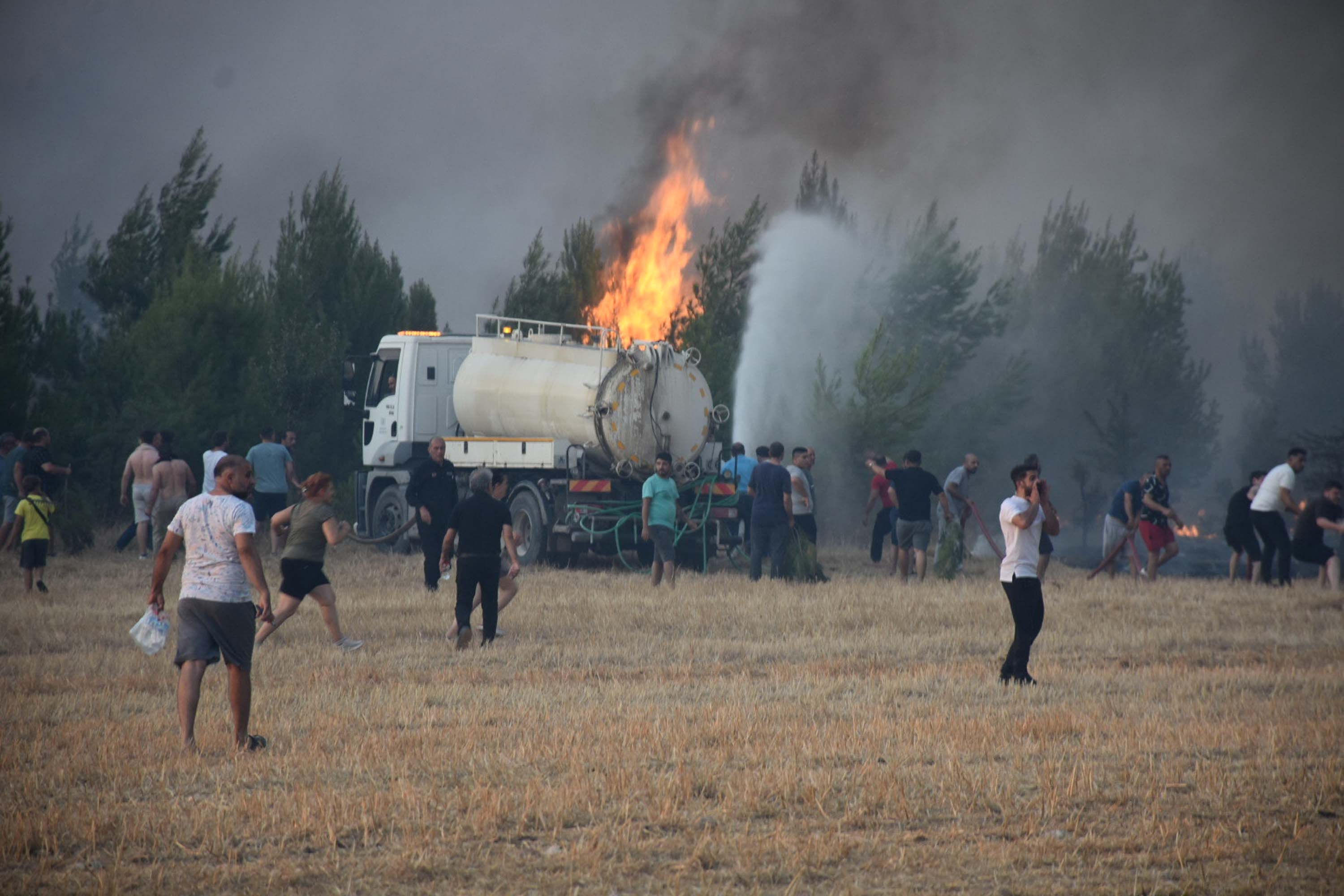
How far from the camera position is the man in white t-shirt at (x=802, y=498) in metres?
18.5

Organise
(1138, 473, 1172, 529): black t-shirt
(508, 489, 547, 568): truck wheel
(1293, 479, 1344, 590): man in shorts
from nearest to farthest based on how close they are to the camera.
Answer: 1. (1293, 479, 1344, 590): man in shorts
2. (1138, 473, 1172, 529): black t-shirt
3. (508, 489, 547, 568): truck wheel

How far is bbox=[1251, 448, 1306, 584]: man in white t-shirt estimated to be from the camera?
16938mm

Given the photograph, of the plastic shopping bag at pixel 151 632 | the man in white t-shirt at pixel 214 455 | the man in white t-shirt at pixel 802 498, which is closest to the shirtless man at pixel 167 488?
the man in white t-shirt at pixel 214 455

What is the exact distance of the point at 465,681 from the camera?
10141 mm

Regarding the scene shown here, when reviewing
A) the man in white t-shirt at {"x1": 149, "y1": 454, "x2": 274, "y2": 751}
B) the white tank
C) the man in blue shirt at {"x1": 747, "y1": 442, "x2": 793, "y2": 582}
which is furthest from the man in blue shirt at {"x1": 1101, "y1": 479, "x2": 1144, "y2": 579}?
the man in white t-shirt at {"x1": 149, "y1": 454, "x2": 274, "y2": 751}

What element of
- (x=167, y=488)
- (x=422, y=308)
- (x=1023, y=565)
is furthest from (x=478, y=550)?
(x=422, y=308)

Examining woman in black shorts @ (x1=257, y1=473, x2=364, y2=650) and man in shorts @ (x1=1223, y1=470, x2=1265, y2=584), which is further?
man in shorts @ (x1=1223, y1=470, x2=1265, y2=584)

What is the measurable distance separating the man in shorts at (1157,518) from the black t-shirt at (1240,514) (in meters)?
0.68

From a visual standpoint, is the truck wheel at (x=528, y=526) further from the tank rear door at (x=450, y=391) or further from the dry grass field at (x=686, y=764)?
the dry grass field at (x=686, y=764)

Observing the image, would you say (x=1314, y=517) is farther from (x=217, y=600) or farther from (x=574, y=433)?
(x=217, y=600)

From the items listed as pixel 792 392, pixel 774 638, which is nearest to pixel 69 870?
pixel 774 638

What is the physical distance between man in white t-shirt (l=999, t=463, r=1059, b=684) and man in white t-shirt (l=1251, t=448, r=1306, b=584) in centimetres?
836

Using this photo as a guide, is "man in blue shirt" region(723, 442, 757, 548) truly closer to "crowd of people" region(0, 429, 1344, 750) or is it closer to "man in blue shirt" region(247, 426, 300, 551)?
"crowd of people" region(0, 429, 1344, 750)

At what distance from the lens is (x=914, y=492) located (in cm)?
1752
